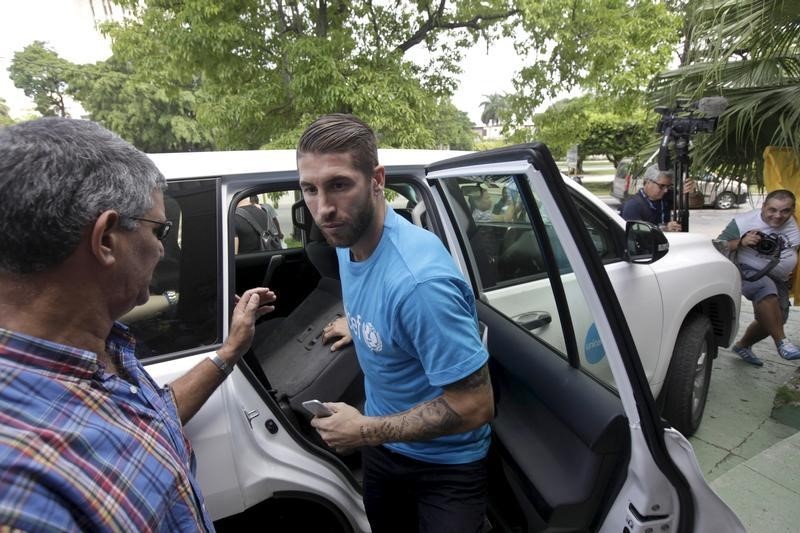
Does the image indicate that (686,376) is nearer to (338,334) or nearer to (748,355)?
(748,355)

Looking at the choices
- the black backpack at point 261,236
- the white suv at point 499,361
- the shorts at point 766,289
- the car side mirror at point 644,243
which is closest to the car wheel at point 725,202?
the shorts at point 766,289

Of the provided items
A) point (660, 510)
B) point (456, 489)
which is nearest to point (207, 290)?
point (456, 489)

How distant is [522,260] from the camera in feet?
7.48

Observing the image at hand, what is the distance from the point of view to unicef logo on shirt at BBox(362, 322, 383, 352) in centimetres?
132

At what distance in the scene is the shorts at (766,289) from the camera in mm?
3695

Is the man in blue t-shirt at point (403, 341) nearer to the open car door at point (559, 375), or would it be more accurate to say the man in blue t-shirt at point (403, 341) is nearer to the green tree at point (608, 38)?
the open car door at point (559, 375)

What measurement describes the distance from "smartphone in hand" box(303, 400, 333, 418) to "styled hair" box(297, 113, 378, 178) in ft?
2.22

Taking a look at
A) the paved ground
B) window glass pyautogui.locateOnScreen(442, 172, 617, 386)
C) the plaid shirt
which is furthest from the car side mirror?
the plaid shirt

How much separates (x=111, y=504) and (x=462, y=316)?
81 cm

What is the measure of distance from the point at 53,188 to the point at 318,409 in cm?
85

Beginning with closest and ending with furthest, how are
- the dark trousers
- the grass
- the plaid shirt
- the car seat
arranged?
the plaid shirt
the dark trousers
the car seat
the grass

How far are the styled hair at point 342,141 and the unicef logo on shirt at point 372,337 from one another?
454 mm

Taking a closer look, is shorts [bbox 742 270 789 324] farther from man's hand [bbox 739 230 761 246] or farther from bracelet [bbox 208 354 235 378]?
bracelet [bbox 208 354 235 378]

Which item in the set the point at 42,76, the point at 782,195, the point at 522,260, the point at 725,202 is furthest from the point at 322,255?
the point at 42,76
